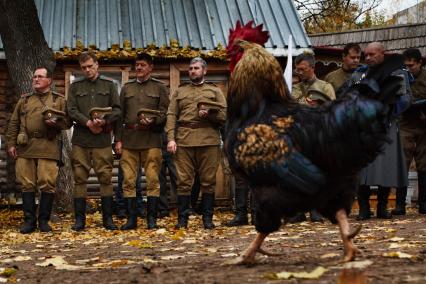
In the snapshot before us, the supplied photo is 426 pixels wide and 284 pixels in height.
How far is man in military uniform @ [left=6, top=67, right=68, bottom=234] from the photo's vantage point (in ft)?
31.5

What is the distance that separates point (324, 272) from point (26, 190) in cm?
622

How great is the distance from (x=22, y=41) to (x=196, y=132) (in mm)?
4535

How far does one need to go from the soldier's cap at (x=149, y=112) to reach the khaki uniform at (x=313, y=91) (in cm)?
184

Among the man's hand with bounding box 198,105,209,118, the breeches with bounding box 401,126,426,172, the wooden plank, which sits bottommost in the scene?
the breeches with bounding box 401,126,426,172

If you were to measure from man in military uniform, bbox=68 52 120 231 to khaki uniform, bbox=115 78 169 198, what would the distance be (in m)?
0.18

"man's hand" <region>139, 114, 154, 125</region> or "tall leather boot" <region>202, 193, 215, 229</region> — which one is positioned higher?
"man's hand" <region>139, 114, 154, 125</region>

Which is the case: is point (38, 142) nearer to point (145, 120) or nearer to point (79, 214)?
point (79, 214)

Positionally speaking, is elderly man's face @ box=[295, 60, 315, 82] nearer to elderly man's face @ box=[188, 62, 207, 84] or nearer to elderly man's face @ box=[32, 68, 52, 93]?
elderly man's face @ box=[188, 62, 207, 84]

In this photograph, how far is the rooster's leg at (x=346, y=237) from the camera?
504cm

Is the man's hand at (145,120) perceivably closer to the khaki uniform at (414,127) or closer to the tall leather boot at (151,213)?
the tall leather boot at (151,213)

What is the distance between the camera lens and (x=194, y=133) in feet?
30.6

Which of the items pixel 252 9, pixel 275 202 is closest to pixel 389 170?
pixel 275 202

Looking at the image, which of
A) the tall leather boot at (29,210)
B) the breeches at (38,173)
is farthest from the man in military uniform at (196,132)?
the tall leather boot at (29,210)

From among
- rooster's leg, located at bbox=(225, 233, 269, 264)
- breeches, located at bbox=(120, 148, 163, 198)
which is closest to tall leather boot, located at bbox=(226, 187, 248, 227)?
breeches, located at bbox=(120, 148, 163, 198)
